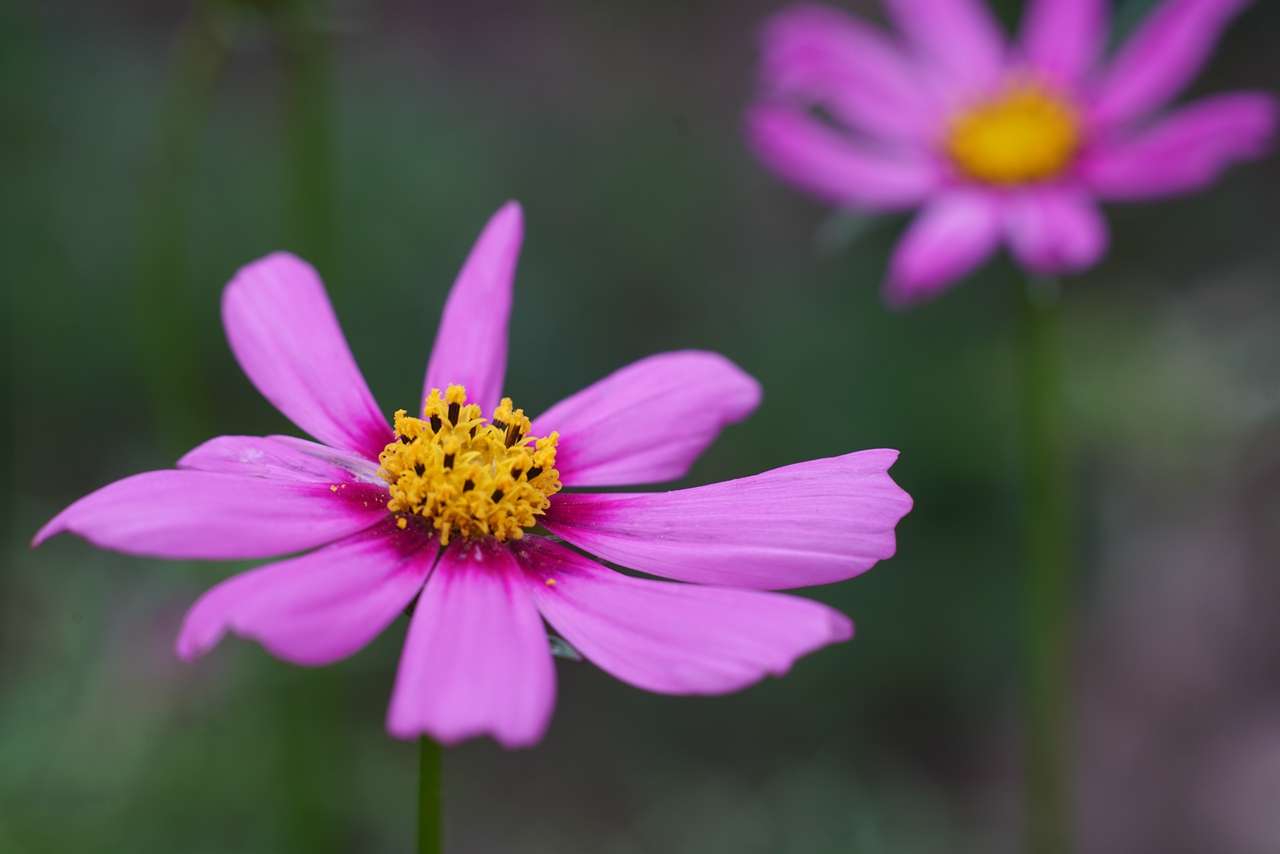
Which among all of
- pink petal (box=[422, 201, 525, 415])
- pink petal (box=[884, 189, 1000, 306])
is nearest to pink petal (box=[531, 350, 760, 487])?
pink petal (box=[422, 201, 525, 415])

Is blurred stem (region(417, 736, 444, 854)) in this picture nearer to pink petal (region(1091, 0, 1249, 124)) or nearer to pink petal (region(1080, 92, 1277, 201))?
pink petal (region(1080, 92, 1277, 201))

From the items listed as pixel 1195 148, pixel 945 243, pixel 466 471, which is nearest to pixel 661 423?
pixel 466 471

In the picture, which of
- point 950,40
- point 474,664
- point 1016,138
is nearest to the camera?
point 474,664

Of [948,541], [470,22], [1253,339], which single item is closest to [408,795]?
[948,541]

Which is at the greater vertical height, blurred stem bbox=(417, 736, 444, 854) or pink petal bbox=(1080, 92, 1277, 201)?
pink petal bbox=(1080, 92, 1277, 201)

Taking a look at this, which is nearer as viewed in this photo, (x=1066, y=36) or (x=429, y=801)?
(x=429, y=801)

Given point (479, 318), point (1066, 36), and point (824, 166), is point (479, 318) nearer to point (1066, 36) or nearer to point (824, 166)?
point (824, 166)

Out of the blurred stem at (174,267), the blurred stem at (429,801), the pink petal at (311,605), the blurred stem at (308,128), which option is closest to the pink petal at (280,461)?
the pink petal at (311,605)
